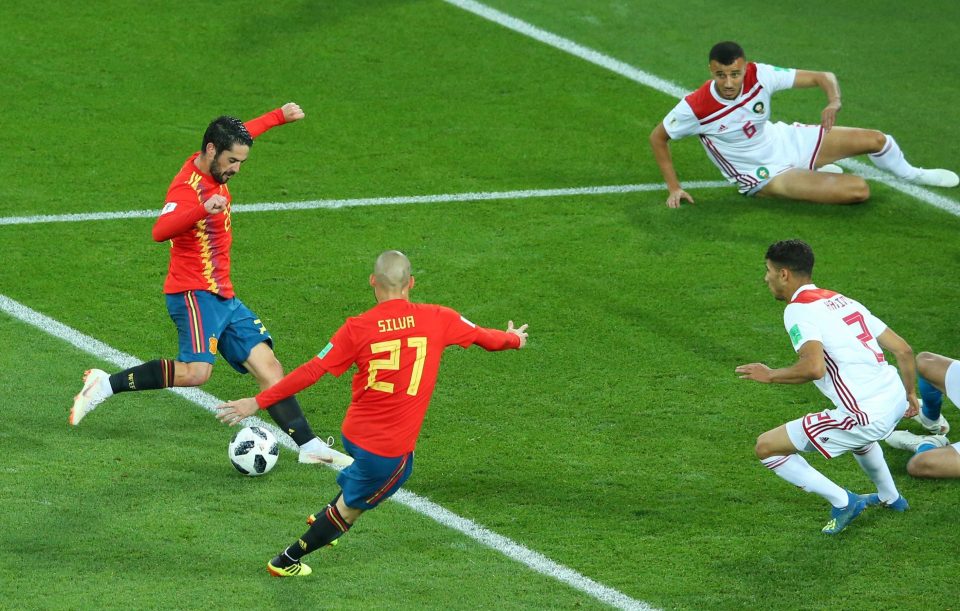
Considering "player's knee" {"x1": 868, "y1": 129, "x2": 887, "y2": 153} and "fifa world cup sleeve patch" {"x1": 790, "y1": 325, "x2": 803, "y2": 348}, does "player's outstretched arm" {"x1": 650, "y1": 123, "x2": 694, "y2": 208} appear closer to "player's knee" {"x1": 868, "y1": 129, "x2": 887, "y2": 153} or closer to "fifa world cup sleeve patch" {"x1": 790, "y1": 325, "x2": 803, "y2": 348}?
"player's knee" {"x1": 868, "y1": 129, "x2": 887, "y2": 153}

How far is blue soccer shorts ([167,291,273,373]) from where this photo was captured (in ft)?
26.1

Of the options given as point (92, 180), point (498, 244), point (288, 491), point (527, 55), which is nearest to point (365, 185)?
point (498, 244)

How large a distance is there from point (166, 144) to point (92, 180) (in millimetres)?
876

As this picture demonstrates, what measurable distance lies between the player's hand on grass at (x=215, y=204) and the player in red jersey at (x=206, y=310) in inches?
10.0

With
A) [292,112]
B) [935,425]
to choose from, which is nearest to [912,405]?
[935,425]

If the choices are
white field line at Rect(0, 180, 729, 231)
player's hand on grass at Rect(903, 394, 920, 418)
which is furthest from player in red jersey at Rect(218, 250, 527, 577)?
white field line at Rect(0, 180, 729, 231)

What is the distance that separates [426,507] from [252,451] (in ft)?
3.58

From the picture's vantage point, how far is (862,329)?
714 centimetres

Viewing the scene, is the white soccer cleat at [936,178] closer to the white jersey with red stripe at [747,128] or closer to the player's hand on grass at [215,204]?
the white jersey with red stripe at [747,128]


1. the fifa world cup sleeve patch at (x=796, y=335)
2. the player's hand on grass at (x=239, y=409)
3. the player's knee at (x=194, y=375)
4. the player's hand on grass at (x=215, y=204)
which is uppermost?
the player's hand on grass at (x=215, y=204)

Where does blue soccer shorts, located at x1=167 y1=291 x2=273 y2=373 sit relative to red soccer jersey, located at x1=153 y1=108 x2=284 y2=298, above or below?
below

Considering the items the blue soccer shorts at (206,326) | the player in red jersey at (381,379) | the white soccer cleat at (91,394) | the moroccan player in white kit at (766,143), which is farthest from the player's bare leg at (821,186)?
the white soccer cleat at (91,394)

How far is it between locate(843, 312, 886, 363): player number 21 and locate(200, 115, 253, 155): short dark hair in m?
3.58

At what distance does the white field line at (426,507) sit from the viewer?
682 centimetres
